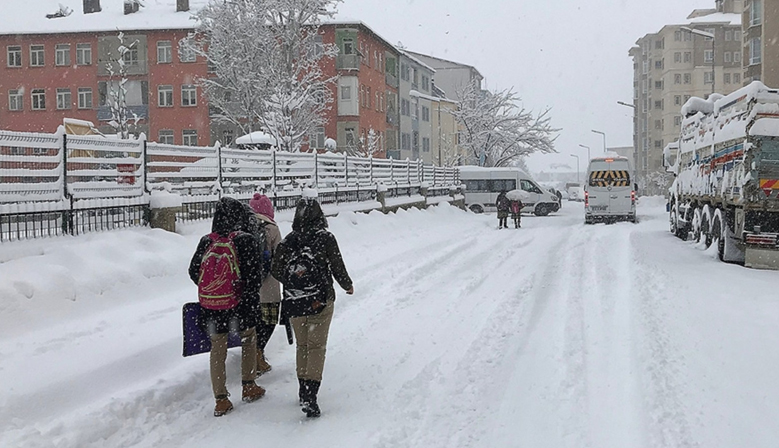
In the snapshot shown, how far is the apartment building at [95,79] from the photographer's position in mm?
51719

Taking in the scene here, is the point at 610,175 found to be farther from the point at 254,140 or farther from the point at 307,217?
the point at 307,217

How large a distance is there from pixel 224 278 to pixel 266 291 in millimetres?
1054

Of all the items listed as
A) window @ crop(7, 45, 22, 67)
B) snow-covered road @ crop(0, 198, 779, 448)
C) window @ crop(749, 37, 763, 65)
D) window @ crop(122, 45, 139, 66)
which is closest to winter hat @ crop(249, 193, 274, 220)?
snow-covered road @ crop(0, 198, 779, 448)

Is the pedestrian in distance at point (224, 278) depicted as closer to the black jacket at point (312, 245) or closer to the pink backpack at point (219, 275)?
the pink backpack at point (219, 275)

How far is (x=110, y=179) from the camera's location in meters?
11.2

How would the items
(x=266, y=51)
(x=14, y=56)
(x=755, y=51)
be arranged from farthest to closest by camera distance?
1. (x=14, y=56)
2. (x=755, y=51)
3. (x=266, y=51)

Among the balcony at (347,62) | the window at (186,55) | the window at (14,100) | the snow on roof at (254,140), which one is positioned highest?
the window at (186,55)

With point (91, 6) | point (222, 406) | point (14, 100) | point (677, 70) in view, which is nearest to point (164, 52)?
point (14, 100)

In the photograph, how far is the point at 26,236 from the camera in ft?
29.0

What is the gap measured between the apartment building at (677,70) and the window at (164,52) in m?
59.5

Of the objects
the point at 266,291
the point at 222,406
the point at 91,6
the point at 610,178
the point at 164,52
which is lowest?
the point at 222,406

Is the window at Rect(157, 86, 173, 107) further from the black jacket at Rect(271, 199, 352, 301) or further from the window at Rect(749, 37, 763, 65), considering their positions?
the black jacket at Rect(271, 199, 352, 301)

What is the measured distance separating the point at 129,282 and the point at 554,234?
53.5 ft

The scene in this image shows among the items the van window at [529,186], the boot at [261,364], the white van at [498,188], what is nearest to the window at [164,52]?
the white van at [498,188]
